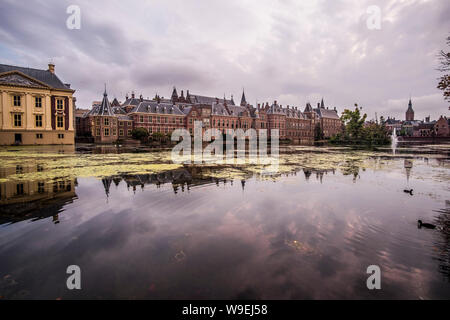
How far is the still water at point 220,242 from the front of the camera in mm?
3652

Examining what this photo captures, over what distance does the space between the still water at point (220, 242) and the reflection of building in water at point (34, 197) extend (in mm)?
35

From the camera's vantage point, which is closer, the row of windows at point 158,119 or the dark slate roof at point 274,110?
the row of windows at point 158,119

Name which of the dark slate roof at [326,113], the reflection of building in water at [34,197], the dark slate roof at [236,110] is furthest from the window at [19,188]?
the dark slate roof at [326,113]

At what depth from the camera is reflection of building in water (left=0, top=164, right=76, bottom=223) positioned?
662 cm

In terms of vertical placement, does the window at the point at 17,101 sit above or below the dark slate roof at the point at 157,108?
below

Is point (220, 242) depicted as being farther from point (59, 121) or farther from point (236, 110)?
point (236, 110)

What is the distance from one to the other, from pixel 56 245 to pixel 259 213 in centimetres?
497

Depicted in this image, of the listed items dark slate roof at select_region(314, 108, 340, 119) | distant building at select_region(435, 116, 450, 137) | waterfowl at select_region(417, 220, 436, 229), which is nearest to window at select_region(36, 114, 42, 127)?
waterfowl at select_region(417, 220, 436, 229)

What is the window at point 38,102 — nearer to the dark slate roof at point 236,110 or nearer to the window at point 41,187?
the window at point 41,187

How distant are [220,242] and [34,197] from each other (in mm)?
7077

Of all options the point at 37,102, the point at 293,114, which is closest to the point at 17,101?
the point at 37,102

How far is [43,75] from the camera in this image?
40625 millimetres
